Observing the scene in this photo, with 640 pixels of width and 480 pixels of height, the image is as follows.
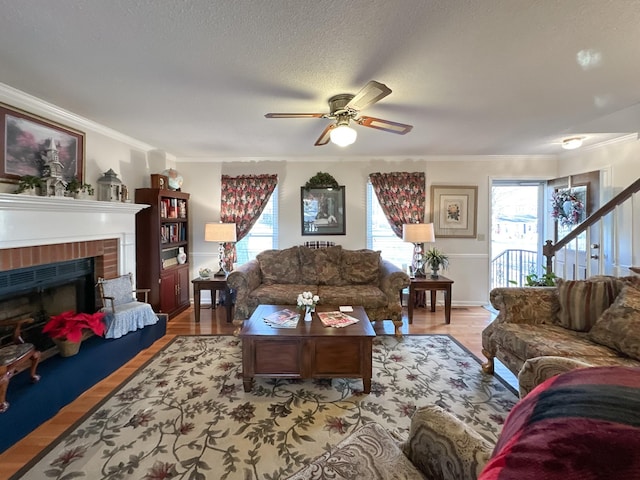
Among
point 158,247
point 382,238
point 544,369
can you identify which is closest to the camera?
point 544,369

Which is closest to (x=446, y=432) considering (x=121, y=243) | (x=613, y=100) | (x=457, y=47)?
(x=457, y=47)

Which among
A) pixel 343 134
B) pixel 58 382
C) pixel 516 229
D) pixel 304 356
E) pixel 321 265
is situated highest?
pixel 343 134

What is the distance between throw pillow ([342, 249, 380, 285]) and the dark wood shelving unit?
95.1 inches

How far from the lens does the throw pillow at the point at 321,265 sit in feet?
13.5

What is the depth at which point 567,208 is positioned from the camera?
13.8ft

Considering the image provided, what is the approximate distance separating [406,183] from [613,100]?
2.42 meters

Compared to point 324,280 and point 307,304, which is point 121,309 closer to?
point 307,304

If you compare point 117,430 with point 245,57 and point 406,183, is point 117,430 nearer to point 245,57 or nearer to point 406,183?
point 245,57

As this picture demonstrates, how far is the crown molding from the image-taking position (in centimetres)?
233

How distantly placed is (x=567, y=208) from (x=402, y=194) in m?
2.28

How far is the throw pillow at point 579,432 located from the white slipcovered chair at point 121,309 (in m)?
3.28

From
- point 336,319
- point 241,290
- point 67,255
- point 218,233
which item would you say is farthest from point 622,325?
point 67,255

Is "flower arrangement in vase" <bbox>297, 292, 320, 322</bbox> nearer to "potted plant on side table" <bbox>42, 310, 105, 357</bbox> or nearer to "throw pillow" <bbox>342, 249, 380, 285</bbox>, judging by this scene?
"throw pillow" <bbox>342, 249, 380, 285</bbox>

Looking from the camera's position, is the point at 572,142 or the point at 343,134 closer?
the point at 343,134
